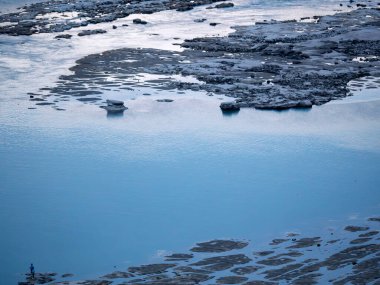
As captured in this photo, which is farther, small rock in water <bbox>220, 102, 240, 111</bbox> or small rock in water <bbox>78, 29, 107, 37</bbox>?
small rock in water <bbox>78, 29, 107, 37</bbox>

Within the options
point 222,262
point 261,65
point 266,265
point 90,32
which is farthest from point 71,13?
point 266,265

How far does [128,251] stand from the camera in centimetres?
810

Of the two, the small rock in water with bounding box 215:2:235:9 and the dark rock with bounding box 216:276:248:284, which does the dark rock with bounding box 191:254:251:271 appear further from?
the small rock in water with bounding box 215:2:235:9

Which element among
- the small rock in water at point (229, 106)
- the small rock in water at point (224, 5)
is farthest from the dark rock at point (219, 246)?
the small rock in water at point (224, 5)

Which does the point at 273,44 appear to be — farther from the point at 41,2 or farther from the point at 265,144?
the point at 41,2

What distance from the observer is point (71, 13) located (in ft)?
79.0

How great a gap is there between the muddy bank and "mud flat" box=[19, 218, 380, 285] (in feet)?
47.8

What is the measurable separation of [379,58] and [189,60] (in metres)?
5.57

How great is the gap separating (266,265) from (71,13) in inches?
741

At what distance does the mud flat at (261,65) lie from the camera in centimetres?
1425

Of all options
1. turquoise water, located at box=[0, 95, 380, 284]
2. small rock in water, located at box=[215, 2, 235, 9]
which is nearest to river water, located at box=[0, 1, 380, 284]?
turquoise water, located at box=[0, 95, 380, 284]

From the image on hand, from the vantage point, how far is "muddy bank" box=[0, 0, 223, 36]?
69.6 ft

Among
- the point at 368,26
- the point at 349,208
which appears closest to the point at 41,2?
the point at 368,26

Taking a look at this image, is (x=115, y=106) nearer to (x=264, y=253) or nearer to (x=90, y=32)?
(x=264, y=253)
